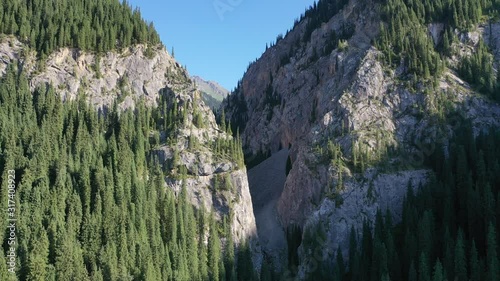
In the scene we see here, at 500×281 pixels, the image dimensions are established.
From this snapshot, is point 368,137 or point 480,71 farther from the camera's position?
point 480,71

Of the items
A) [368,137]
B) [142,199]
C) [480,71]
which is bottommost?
[142,199]

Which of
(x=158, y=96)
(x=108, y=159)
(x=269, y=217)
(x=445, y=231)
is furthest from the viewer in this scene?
(x=269, y=217)

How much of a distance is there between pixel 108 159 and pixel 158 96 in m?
42.6

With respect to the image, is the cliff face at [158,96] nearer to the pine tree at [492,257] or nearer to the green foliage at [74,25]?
the green foliage at [74,25]

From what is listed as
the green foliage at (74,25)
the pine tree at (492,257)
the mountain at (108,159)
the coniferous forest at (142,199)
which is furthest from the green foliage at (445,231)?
the green foliage at (74,25)

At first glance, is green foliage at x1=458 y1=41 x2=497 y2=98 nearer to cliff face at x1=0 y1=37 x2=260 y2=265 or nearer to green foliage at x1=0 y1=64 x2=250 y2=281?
cliff face at x1=0 y1=37 x2=260 y2=265

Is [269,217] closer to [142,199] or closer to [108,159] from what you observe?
[142,199]

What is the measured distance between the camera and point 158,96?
562 ft

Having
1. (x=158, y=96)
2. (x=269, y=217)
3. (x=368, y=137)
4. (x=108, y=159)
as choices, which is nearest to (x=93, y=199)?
(x=108, y=159)

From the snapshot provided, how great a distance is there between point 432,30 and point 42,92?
149261 millimetres

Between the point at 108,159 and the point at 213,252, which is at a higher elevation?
the point at 108,159

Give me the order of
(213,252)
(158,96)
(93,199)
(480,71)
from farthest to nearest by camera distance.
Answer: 1. (480,71)
2. (158,96)
3. (213,252)
4. (93,199)

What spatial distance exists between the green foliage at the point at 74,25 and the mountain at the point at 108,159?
471 millimetres

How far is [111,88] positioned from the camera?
16375 centimetres
